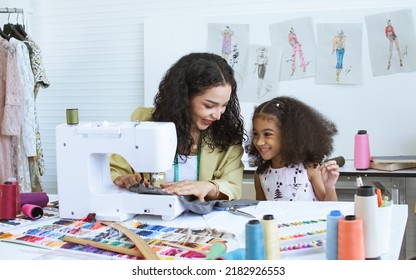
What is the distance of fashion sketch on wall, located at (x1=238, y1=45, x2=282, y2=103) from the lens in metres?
3.65

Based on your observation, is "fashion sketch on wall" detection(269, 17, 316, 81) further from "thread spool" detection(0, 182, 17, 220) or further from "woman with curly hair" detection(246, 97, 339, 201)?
"thread spool" detection(0, 182, 17, 220)

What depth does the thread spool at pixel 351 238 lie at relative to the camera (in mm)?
1218

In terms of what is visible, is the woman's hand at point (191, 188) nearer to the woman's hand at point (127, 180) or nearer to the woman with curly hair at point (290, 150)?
the woman's hand at point (127, 180)

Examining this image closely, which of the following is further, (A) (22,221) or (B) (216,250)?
(A) (22,221)

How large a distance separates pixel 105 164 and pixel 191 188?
0.30m

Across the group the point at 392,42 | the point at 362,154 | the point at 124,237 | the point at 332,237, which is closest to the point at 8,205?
the point at 124,237

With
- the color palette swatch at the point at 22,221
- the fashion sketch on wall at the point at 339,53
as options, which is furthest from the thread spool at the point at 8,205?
the fashion sketch on wall at the point at 339,53

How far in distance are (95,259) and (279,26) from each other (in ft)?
8.55

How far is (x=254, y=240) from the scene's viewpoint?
120 centimetres

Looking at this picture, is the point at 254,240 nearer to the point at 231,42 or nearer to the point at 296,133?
the point at 296,133

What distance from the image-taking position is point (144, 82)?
12.9 ft

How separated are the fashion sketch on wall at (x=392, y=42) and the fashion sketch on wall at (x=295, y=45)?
37 centimetres

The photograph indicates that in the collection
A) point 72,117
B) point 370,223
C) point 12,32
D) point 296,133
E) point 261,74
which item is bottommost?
point 370,223
